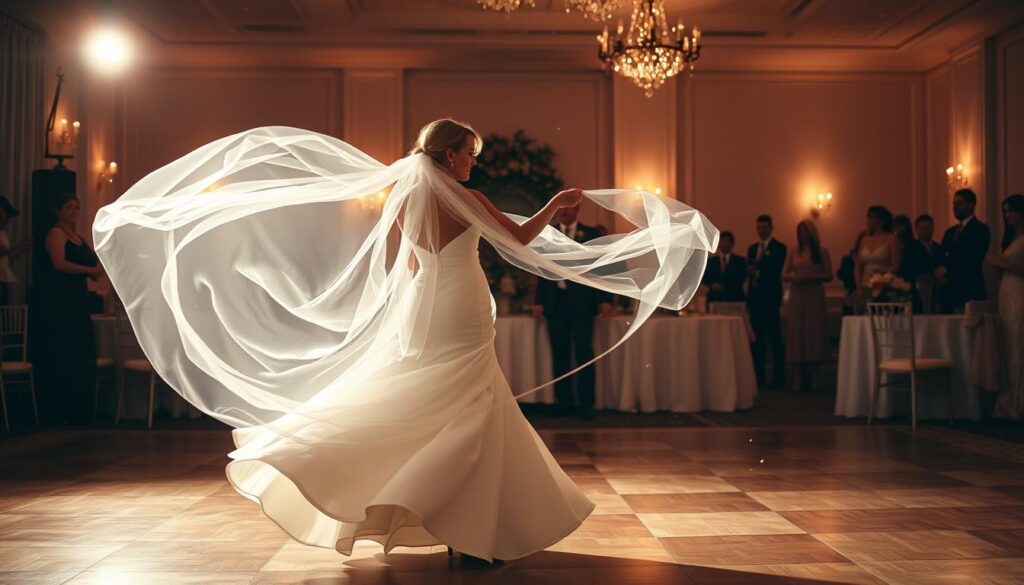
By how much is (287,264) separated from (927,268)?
739 centimetres

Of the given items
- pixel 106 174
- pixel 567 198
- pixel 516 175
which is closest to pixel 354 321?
pixel 567 198

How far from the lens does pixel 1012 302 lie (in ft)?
23.8

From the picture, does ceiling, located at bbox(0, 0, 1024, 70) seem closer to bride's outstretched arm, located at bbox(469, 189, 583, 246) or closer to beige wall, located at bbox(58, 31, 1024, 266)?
beige wall, located at bbox(58, 31, 1024, 266)

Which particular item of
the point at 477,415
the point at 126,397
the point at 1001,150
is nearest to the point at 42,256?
the point at 126,397

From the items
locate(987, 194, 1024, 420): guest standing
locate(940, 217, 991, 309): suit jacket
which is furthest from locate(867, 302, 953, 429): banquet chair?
locate(940, 217, 991, 309): suit jacket

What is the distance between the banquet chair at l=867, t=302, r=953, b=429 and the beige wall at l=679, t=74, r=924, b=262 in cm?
504

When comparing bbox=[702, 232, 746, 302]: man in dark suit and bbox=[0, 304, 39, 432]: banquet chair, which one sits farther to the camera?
bbox=[702, 232, 746, 302]: man in dark suit

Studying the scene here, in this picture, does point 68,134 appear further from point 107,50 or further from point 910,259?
point 910,259

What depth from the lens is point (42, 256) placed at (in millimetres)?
7371

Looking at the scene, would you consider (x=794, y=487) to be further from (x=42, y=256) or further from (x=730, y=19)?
(x=730, y=19)

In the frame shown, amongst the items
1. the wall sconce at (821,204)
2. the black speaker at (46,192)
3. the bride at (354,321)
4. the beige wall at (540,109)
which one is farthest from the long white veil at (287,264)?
the wall sconce at (821,204)

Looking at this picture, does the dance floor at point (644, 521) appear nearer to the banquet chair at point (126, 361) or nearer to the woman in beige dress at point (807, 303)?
the banquet chair at point (126, 361)

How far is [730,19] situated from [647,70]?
346 cm

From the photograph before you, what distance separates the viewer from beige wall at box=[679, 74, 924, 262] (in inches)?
489
